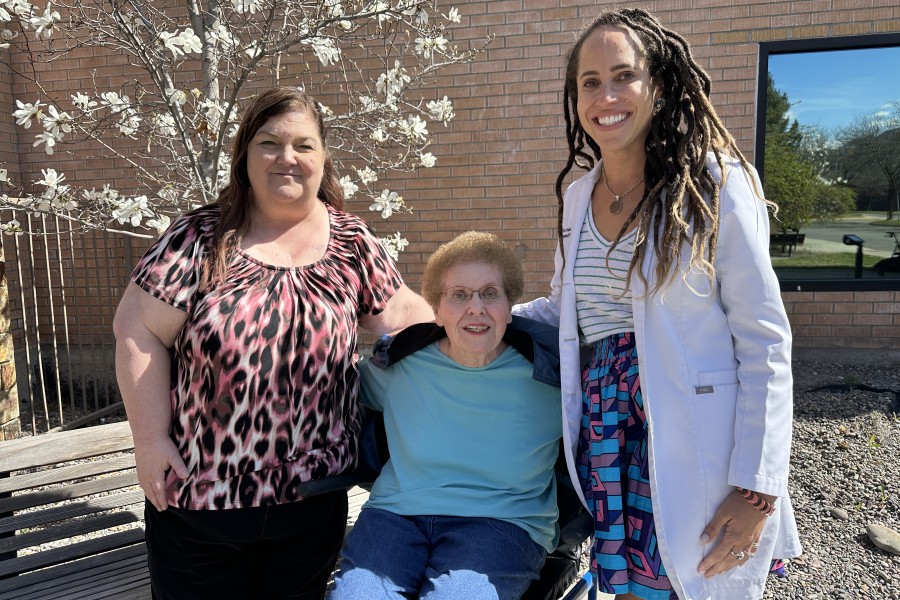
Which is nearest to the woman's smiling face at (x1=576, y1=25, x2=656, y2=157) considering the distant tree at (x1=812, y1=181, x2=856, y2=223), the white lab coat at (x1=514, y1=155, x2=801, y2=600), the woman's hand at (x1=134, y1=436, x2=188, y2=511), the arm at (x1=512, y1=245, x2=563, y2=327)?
the white lab coat at (x1=514, y1=155, x2=801, y2=600)

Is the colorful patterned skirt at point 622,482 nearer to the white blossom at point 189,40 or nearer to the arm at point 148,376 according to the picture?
the arm at point 148,376

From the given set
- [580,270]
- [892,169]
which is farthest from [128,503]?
[892,169]

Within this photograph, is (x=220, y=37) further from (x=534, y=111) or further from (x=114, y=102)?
(x=534, y=111)

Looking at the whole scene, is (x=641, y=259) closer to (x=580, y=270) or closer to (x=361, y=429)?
(x=580, y=270)

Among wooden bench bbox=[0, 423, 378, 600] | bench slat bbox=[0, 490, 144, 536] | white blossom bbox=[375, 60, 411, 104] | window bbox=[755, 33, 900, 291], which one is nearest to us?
wooden bench bbox=[0, 423, 378, 600]

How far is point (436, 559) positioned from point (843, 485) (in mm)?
3178

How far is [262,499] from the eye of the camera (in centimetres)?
204

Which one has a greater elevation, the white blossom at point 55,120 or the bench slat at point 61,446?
the white blossom at point 55,120

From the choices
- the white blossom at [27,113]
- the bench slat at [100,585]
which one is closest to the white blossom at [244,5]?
the white blossom at [27,113]

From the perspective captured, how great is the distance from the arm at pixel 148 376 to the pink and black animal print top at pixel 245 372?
0.10 ft

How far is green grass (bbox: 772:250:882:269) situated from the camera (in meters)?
6.54

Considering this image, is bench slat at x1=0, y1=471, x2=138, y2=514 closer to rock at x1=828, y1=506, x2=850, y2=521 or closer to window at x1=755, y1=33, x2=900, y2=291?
rock at x1=828, y1=506, x2=850, y2=521

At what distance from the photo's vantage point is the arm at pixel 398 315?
2.46 meters

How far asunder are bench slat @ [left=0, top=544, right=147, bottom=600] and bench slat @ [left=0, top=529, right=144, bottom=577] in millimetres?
24
